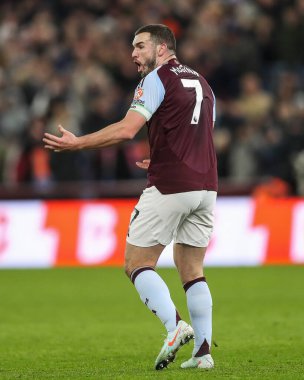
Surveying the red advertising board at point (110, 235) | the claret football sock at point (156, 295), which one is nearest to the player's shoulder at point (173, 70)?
the claret football sock at point (156, 295)

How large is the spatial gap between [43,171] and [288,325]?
27.8ft

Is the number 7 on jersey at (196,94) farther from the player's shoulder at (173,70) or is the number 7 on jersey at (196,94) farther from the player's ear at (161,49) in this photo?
the player's ear at (161,49)

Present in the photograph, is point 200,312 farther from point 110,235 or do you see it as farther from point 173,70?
point 110,235

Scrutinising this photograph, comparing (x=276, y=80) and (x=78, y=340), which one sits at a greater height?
(x=276, y=80)

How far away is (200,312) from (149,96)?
4.95 ft

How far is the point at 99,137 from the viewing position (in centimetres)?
697

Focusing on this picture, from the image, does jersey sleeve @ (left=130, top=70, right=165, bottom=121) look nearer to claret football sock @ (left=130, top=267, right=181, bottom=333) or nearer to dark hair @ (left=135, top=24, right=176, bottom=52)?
dark hair @ (left=135, top=24, right=176, bottom=52)

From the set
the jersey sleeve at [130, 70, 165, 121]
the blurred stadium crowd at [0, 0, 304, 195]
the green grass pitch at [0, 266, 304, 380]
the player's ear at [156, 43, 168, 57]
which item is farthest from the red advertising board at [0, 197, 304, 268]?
the jersey sleeve at [130, 70, 165, 121]

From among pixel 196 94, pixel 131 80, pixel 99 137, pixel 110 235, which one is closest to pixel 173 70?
pixel 196 94

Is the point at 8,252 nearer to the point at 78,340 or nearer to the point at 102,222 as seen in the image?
the point at 102,222

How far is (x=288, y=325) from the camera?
1042 centimetres

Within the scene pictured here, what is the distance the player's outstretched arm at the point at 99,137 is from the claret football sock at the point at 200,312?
3.86ft

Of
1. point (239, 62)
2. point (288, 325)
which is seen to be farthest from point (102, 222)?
point (288, 325)

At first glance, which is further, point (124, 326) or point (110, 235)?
point (110, 235)
